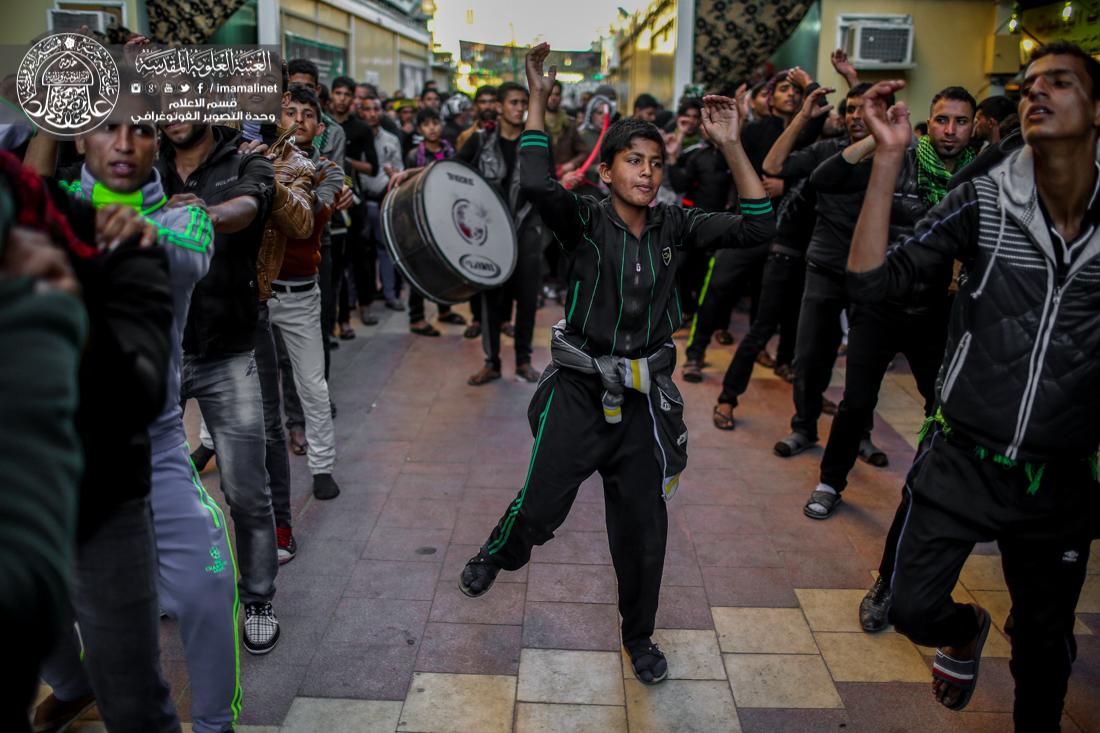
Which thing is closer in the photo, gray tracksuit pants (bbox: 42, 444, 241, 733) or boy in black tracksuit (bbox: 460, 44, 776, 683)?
gray tracksuit pants (bbox: 42, 444, 241, 733)

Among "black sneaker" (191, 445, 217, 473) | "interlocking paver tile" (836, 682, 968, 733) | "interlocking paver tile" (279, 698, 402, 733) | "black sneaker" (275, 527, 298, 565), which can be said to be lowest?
"interlocking paver tile" (279, 698, 402, 733)

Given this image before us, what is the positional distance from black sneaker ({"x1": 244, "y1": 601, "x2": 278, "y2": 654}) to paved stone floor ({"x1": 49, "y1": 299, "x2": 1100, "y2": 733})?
0.06 m

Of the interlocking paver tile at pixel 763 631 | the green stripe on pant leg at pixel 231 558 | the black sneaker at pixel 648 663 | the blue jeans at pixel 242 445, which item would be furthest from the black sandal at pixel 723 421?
the green stripe on pant leg at pixel 231 558

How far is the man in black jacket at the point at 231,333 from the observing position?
10.8 ft

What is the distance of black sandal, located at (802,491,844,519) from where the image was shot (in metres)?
4.84

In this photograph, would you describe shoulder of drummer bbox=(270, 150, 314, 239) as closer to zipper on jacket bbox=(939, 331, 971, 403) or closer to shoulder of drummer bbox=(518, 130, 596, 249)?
shoulder of drummer bbox=(518, 130, 596, 249)

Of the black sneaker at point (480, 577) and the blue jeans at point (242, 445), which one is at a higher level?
the blue jeans at point (242, 445)

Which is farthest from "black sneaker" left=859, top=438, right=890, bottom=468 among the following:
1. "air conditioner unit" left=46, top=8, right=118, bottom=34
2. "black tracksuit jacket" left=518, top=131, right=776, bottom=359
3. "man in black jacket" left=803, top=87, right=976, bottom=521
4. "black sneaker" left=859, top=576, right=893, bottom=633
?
"air conditioner unit" left=46, top=8, right=118, bottom=34

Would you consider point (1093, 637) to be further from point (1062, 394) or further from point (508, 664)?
point (508, 664)

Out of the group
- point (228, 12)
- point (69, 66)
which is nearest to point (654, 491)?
point (69, 66)

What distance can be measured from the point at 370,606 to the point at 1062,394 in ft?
8.62

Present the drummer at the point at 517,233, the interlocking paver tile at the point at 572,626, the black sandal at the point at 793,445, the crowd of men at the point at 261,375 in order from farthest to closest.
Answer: the drummer at the point at 517,233, the black sandal at the point at 793,445, the interlocking paver tile at the point at 572,626, the crowd of men at the point at 261,375

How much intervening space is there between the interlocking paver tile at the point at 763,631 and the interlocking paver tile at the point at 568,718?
0.63 metres

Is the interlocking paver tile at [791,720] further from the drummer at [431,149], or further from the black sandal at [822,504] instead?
the drummer at [431,149]
